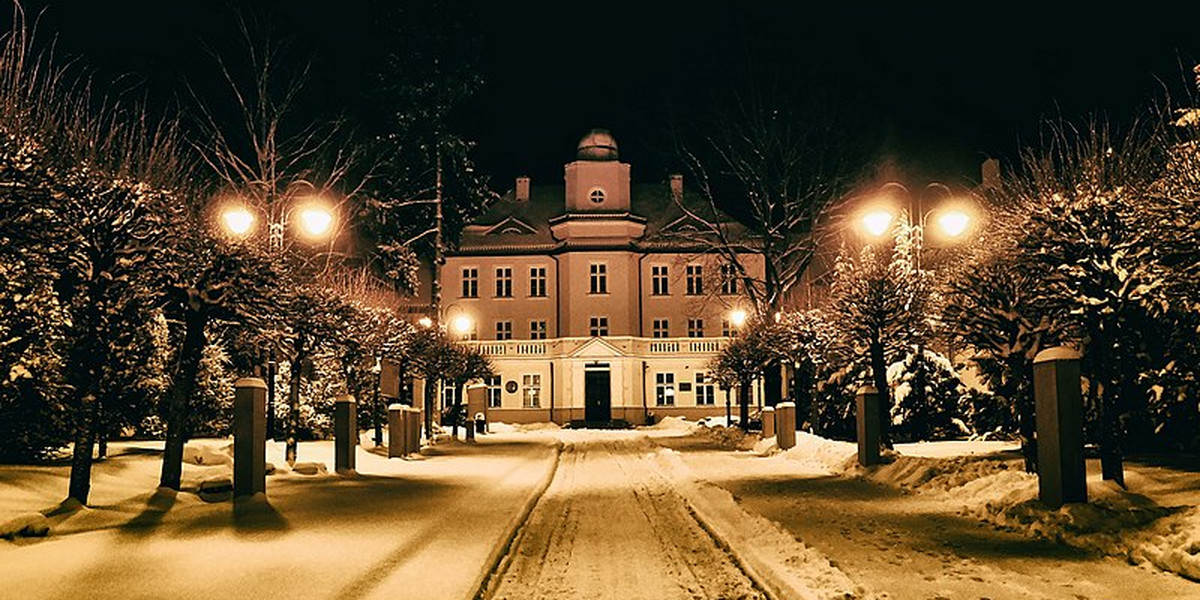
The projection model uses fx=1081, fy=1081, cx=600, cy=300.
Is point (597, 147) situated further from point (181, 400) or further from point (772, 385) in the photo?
point (181, 400)

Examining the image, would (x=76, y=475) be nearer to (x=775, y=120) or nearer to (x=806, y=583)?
(x=806, y=583)

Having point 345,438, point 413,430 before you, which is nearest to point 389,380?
point 413,430

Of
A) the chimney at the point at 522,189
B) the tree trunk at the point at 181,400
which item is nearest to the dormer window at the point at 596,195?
the chimney at the point at 522,189

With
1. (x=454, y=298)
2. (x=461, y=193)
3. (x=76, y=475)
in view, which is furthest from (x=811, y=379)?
(x=454, y=298)

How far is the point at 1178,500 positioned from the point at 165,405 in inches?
995

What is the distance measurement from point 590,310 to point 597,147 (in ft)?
35.8

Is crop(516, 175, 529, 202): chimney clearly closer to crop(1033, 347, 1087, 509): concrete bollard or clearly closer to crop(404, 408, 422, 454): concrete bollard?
crop(404, 408, 422, 454): concrete bollard

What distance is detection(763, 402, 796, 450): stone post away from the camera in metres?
28.4

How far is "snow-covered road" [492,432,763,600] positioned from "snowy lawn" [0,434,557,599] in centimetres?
45

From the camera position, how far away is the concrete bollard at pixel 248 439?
15.3 m

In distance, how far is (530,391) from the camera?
68.2 meters

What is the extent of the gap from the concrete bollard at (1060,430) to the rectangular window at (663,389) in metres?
55.8

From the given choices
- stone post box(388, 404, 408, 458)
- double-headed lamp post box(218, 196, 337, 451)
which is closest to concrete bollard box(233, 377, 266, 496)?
double-headed lamp post box(218, 196, 337, 451)

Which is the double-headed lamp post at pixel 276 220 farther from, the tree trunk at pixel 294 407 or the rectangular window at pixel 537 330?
the rectangular window at pixel 537 330
